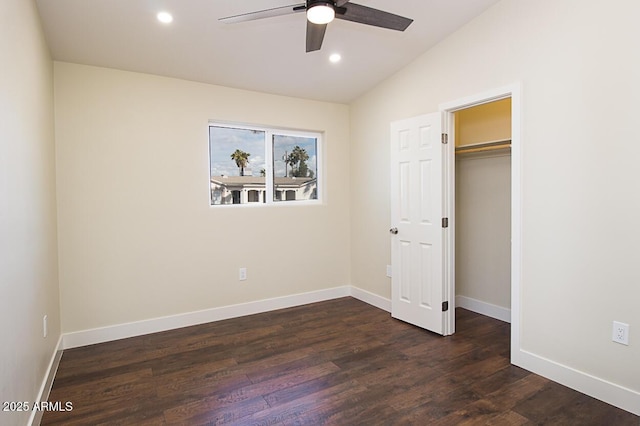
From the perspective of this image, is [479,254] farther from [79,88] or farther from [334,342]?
[79,88]

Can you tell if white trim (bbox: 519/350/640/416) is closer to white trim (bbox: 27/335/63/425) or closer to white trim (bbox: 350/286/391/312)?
white trim (bbox: 350/286/391/312)

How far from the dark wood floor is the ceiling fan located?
235 cm

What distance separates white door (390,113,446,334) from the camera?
10.6ft

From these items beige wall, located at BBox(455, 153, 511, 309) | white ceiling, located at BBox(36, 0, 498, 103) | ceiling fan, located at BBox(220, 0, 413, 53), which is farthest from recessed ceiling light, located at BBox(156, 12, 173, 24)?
beige wall, located at BBox(455, 153, 511, 309)

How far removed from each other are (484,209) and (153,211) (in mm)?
3418

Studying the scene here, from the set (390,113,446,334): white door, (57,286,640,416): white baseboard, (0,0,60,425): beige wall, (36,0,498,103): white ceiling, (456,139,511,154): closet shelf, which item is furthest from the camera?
(456,139,511,154): closet shelf

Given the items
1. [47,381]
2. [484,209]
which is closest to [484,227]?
[484,209]

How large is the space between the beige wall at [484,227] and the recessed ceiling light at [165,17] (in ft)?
10.2

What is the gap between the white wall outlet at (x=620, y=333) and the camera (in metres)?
2.10

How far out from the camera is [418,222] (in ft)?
11.2

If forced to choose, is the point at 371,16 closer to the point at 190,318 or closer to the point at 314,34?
the point at 314,34

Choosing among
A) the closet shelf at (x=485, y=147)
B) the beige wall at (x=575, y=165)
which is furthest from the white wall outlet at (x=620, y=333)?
the closet shelf at (x=485, y=147)

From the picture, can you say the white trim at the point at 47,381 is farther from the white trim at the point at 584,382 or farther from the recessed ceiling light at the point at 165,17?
the white trim at the point at 584,382

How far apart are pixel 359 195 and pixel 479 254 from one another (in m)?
1.54
